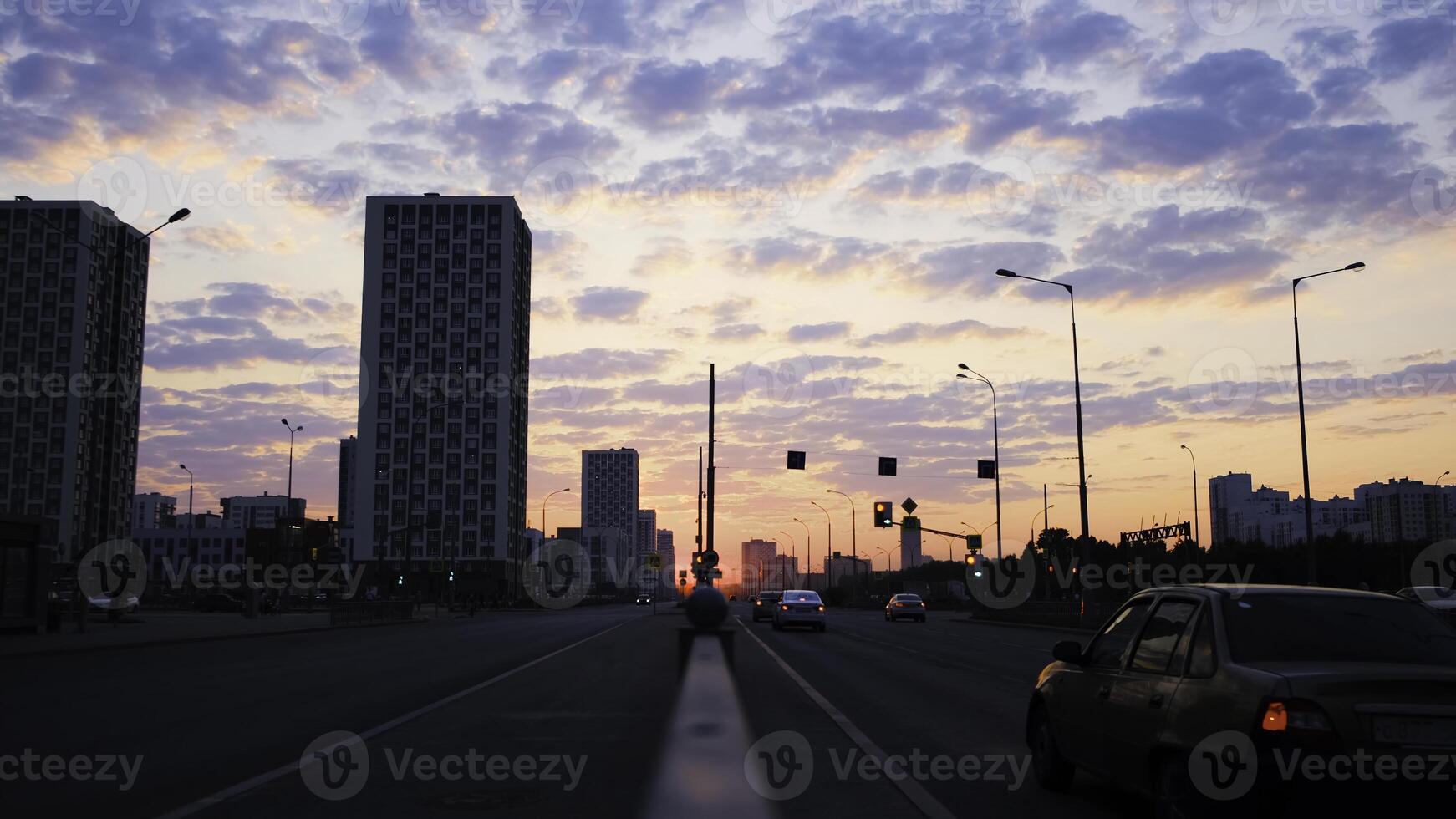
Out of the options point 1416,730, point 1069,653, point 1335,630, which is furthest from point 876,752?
point 1416,730

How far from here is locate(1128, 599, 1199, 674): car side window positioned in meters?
6.64

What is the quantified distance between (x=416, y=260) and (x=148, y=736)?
143388 millimetres

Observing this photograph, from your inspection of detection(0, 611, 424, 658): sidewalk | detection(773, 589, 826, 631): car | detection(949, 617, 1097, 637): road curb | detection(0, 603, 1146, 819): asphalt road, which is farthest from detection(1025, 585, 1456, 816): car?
detection(773, 589, 826, 631): car

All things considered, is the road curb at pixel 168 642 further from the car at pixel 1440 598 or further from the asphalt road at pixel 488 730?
the car at pixel 1440 598

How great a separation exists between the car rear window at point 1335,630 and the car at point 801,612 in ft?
114

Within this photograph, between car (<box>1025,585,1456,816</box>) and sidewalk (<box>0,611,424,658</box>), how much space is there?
86.7 feet

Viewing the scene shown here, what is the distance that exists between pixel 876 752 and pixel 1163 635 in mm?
4151

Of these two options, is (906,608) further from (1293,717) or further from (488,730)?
(1293,717)

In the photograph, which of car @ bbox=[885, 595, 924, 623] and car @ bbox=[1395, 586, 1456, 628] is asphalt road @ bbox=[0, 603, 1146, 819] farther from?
car @ bbox=[885, 595, 924, 623]

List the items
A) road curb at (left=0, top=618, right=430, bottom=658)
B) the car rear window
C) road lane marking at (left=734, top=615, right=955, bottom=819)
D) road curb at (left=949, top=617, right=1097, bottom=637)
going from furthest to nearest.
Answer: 1. road curb at (left=949, top=617, right=1097, bottom=637)
2. road curb at (left=0, top=618, right=430, bottom=658)
3. road lane marking at (left=734, top=615, right=955, bottom=819)
4. the car rear window

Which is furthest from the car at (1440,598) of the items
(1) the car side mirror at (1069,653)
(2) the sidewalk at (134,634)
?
(2) the sidewalk at (134,634)

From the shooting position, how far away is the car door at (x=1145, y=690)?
6445mm

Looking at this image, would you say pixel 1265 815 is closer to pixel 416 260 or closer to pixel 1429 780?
pixel 1429 780

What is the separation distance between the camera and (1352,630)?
6254mm
